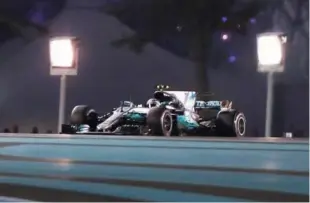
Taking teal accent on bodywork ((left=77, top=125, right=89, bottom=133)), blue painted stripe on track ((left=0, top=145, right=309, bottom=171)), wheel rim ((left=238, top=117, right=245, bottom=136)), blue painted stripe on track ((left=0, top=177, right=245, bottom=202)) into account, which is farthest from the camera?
teal accent on bodywork ((left=77, top=125, right=89, bottom=133))

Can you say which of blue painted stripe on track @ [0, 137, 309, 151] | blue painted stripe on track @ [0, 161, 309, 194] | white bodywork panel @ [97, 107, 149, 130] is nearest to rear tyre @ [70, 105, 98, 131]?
white bodywork panel @ [97, 107, 149, 130]

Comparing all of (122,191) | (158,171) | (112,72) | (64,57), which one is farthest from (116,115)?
(122,191)

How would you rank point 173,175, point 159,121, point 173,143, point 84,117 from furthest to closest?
point 84,117 → point 159,121 → point 173,143 → point 173,175

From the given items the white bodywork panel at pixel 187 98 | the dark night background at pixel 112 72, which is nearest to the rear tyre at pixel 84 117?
the dark night background at pixel 112 72

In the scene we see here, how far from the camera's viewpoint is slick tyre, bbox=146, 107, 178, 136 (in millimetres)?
3912

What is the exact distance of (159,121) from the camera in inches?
153

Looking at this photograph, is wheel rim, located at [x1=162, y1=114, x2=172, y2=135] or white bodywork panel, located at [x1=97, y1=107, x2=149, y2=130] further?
white bodywork panel, located at [x1=97, y1=107, x2=149, y2=130]

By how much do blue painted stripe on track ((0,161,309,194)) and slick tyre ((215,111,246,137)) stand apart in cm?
215

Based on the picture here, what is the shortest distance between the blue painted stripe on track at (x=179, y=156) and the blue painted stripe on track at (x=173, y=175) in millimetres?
133

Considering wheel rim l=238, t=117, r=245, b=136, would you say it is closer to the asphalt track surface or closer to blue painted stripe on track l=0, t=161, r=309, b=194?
the asphalt track surface

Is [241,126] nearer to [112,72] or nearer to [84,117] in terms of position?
[84,117]

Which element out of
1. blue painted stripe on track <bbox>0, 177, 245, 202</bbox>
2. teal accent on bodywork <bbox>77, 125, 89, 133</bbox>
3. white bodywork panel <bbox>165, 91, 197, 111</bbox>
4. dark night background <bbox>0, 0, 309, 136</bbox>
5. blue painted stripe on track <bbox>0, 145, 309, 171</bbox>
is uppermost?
dark night background <bbox>0, 0, 309, 136</bbox>

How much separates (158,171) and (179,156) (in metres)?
0.30

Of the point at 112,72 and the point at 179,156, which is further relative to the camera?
the point at 112,72
